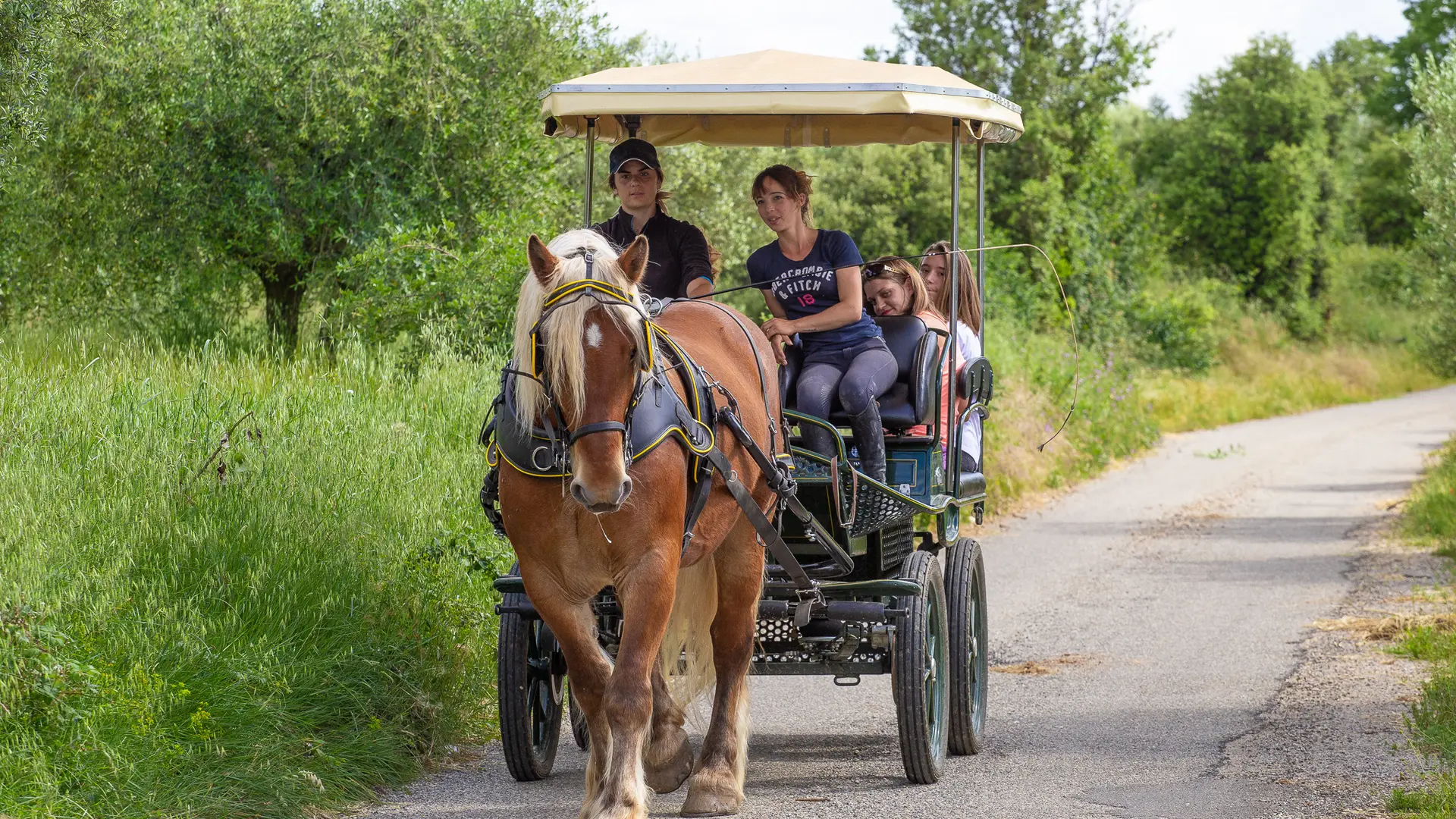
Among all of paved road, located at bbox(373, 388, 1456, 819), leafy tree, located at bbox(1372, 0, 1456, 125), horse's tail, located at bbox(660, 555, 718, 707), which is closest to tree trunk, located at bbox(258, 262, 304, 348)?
paved road, located at bbox(373, 388, 1456, 819)

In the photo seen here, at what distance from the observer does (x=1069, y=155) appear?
81.4ft

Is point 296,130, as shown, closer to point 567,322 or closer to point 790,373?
point 790,373

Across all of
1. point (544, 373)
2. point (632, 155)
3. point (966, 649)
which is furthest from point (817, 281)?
point (544, 373)

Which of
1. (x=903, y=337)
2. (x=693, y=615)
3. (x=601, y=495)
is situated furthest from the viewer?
(x=903, y=337)

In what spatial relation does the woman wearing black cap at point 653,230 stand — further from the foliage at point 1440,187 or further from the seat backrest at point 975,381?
the foliage at point 1440,187

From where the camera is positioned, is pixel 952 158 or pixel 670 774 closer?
pixel 670 774

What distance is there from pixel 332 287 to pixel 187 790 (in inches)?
360

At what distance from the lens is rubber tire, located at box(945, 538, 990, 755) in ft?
21.0

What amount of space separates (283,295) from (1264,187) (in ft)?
98.7

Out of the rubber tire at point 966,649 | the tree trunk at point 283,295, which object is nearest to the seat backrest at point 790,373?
the rubber tire at point 966,649

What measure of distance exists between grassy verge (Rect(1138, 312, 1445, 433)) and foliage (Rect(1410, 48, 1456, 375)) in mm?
8133

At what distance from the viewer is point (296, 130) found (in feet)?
42.5

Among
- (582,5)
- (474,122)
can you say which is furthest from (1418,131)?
(474,122)

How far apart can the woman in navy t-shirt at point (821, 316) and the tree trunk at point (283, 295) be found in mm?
8476
